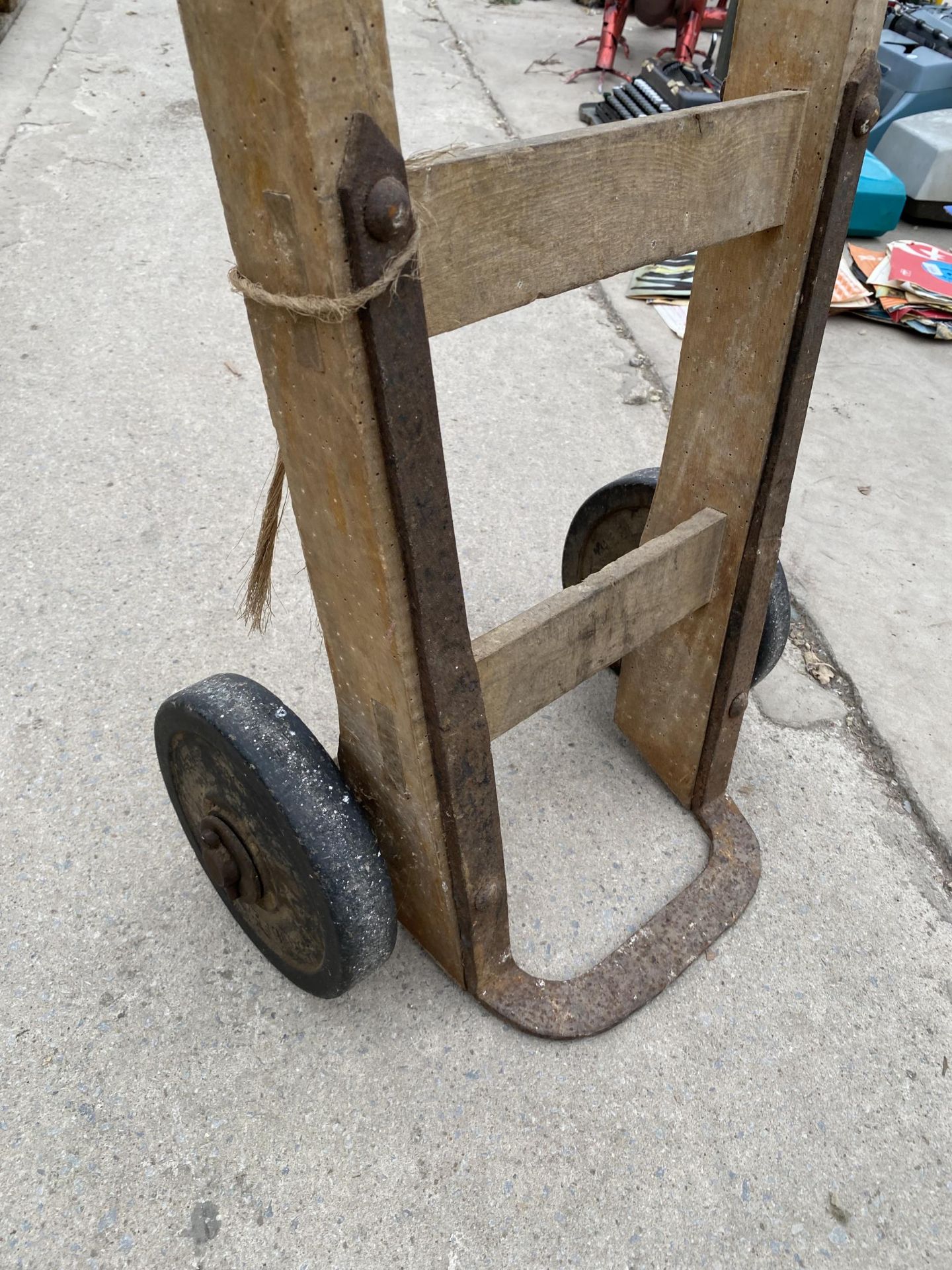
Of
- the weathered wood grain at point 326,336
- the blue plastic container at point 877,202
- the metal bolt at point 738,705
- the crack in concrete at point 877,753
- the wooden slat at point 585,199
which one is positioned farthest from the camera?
the blue plastic container at point 877,202

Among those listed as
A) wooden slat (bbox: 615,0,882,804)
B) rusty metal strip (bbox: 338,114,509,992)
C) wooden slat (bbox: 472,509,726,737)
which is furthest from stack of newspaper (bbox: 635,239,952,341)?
rusty metal strip (bbox: 338,114,509,992)

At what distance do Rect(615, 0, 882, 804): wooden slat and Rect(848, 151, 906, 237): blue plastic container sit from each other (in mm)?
2889

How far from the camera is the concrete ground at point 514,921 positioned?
4.11ft

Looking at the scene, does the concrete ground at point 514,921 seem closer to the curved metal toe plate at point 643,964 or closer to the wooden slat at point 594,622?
the curved metal toe plate at point 643,964

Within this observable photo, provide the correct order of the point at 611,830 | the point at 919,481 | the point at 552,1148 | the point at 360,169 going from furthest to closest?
1. the point at 919,481
2. the point at 611,830
3. the point at 552,1148
4. the point at 360,169

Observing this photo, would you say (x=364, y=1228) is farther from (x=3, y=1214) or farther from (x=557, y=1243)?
(x=3, y=1214)

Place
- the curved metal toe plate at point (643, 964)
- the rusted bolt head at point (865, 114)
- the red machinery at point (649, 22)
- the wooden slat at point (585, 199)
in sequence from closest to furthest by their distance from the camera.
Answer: the wooden slat at point (585, 199) < the rusted bolt head at point (865, 114) < the curved metal toe plate at point (643, 964) < the red machinery at point (649, 22)

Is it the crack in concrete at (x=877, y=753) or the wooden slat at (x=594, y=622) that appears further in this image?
the crack in concrete at (x=877, y=753)

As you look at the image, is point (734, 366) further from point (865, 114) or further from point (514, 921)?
point (514, 921)

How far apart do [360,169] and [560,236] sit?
248 mm

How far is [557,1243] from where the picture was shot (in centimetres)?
123

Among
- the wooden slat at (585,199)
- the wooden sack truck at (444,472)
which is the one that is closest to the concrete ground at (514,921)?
the wooden sack truck at (444,472)

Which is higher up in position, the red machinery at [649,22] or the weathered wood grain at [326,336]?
the weathered wood grain at [326,336]

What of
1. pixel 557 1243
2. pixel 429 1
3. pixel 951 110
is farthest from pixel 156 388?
pixel 429 1
